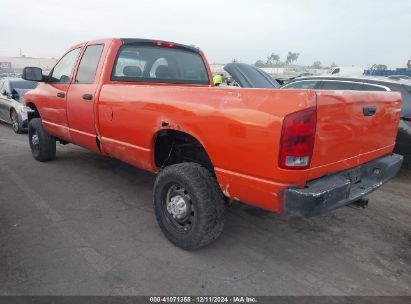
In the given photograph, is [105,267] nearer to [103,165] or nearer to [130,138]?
[130,138]

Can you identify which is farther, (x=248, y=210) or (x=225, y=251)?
(x=248, y=210)

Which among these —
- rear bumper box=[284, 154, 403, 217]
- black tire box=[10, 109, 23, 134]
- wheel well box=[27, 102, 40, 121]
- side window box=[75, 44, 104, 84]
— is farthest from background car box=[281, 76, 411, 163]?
black tire box=[10, 109, 23, 134]

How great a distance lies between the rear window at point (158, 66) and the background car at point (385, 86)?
2966mm

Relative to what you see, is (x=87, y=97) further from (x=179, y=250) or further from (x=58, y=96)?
(x=179, y=250)

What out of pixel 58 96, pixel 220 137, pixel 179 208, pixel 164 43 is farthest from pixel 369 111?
pixel 58 96

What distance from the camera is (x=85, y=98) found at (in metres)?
4.04

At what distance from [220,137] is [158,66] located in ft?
7.21

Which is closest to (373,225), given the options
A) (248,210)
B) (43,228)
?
(248,210)

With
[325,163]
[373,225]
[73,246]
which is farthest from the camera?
[373,225]

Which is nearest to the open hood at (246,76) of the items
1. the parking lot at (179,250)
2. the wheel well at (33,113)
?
the parking lot at (179,250)

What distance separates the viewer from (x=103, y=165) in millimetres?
5719

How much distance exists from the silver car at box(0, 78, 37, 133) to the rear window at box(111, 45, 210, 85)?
5383 mm

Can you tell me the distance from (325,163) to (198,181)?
1022 mm

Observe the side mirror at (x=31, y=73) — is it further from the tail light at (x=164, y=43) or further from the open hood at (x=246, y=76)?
the open hood at (x=246, y=76)
